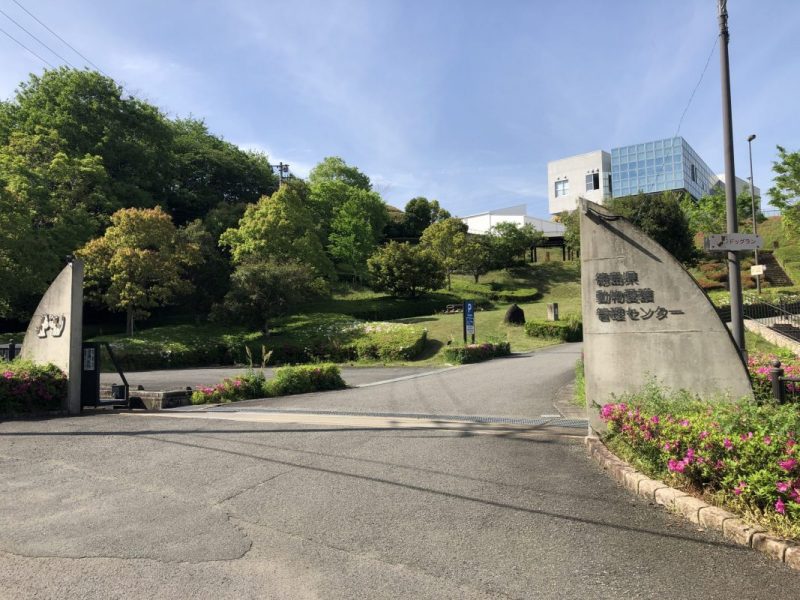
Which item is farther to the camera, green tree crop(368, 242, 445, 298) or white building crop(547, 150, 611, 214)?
white building crop(547, 150, 611, 214)

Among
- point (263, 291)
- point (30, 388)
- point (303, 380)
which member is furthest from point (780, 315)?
point (30, 388)

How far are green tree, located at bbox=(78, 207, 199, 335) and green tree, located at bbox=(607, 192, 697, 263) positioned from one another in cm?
2826

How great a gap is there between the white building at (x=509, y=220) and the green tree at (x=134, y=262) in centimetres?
4641

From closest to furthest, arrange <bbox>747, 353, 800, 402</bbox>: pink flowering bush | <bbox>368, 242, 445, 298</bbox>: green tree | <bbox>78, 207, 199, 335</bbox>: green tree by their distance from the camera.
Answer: <bbox>747, 353, 800, 402</bbox>: pink flowering bush < <bbox>78, 207, 199, 335</bbox>: green tree < <bbox>368, 242, 445, 298</bbox>: green tree

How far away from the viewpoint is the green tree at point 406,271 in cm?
3741

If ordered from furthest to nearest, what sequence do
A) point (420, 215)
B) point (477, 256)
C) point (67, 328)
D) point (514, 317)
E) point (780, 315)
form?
point (420, 215) < point (477, 256) < point (514, 317) < point (780, 315) < point (67, 328)

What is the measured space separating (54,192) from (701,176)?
257ft

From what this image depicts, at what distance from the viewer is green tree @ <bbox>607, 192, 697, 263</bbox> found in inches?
1415

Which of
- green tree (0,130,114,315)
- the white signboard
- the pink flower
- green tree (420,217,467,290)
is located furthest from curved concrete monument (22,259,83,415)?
green tree (420,217,467,290)

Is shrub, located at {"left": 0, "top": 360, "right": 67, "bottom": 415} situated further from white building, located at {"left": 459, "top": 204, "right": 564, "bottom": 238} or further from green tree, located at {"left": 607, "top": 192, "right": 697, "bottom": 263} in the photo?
white building, located at {"left": 459, "top": 204, "right": 564, "bottom": 238}

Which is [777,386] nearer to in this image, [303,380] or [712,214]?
[303,380]

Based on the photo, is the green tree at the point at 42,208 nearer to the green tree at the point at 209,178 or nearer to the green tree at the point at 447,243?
the green tree at the point at 209,178

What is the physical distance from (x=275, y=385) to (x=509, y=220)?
58984 mm

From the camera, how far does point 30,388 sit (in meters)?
9.83
